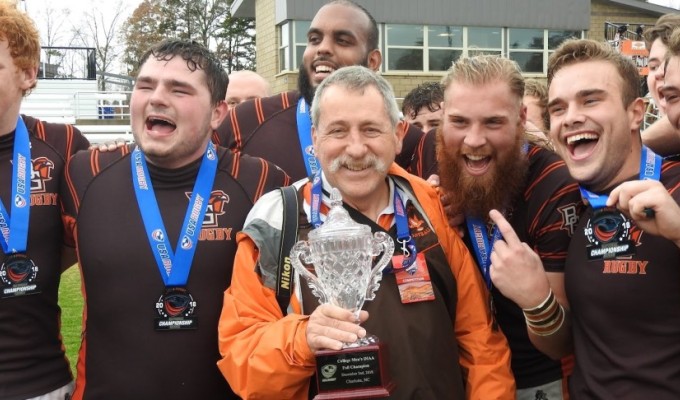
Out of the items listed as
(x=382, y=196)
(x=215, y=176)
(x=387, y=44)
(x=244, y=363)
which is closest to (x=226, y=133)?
(x=215, y=176)

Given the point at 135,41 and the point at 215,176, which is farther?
the point at 135,41

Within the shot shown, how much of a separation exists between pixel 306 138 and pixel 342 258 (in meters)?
1.79

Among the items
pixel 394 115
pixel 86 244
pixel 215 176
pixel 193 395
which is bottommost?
pixel 193 395

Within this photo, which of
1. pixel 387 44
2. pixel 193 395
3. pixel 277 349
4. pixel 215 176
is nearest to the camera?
pixel 277 349

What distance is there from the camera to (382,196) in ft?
10.3

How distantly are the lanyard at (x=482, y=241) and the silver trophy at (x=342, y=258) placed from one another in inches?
31.9

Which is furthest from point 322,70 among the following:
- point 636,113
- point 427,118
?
point 427,118

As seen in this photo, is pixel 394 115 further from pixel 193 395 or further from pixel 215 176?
pixel 193 395

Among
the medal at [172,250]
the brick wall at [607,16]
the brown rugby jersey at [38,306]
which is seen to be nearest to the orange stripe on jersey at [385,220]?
the medal at [172,250]

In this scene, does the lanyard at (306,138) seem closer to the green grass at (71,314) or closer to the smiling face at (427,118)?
the smiling face at (427,118)

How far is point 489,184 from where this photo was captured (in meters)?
3.46

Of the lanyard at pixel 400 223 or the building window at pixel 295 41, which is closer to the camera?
the lanyard at pixel 400 223

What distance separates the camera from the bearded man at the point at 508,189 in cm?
329

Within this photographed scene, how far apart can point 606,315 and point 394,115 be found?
3.83 ft
